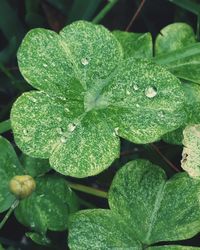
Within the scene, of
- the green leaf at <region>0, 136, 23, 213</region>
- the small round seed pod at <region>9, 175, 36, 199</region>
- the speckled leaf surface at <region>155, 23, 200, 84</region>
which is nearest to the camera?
the small round seed pod at <region>9, 175, 36, 199</region>

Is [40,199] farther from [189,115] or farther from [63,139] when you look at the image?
[189,115]

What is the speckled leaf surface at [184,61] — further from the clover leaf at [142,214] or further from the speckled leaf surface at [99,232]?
the speckled leaf surface at [99,232]

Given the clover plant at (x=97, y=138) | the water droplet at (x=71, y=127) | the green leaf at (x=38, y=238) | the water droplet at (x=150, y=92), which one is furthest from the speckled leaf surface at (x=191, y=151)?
the green leaf at (x=38, y=238)

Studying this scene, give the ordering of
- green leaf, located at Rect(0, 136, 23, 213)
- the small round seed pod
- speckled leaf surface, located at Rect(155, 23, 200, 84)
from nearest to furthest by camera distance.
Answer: the small round seed pod → green leaf, located at Rect(0, 136, 23, 213) → speckled leaf surface, located at Rect(155, 23, 200, 84)

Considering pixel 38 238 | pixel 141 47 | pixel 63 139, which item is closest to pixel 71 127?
pixel 63 139

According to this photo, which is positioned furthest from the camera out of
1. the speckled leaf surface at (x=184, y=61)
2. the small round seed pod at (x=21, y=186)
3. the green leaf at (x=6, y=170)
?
the speckled leaf surface at (x=184, y=61)

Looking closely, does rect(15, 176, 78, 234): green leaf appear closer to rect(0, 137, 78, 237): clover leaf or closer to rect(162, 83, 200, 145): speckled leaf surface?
rect(0, 137, 78, 237): clover leaf

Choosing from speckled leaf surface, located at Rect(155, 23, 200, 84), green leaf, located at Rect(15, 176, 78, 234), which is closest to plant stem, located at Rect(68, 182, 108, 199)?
green leaf, located at Rect(15, 176, 78, 234)
